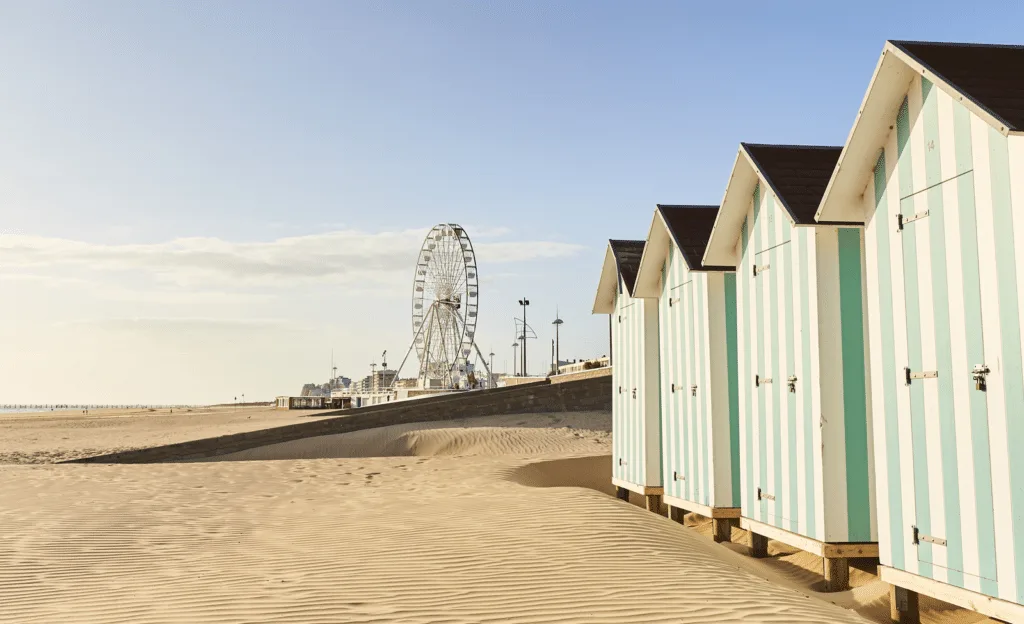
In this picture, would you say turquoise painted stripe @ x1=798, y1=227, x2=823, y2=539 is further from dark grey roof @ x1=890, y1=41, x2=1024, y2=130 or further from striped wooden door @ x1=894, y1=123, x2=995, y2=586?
dark grey roof @ x1=890, y1=41, x2=1024, y2=130

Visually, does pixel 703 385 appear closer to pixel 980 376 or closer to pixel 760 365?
pixel 760 365

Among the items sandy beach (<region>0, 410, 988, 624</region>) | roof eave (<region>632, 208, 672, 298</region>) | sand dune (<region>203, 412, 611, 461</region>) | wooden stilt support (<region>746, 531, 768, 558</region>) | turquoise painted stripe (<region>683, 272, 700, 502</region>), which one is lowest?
wooden stilt support (<region>746, 531, 768, 558</region>)

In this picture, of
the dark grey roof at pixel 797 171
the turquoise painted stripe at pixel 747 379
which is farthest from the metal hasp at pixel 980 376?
the turquoise painted stripe at pixel 747 379

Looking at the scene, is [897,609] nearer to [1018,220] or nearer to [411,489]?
[1018,220]

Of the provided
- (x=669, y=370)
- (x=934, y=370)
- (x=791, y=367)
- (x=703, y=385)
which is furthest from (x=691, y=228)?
(x=934, y=370)

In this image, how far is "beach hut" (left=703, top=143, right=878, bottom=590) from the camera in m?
8.78

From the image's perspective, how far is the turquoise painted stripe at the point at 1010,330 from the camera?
5926 millimetres

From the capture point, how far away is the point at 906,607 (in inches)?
288

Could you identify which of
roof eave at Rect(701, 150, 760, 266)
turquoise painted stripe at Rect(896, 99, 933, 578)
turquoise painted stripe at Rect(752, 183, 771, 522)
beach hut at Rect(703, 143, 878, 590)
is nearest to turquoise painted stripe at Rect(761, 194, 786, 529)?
beach hut at Rect(703, 143, 878, 590)

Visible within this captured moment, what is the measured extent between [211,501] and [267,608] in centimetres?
850

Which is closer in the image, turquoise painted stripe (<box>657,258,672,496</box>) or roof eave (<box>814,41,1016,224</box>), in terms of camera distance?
roof eave (<box>814,41,1016,224</box>)

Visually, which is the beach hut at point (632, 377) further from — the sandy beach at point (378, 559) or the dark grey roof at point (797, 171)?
the dark grey roof at point (797, 171)

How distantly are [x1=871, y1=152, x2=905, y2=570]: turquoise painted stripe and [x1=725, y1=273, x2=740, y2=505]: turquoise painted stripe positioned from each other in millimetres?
3903

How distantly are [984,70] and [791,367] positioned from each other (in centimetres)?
369
